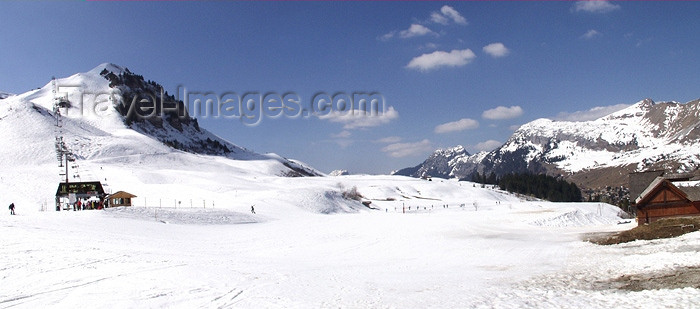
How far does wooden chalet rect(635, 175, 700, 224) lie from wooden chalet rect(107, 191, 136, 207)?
50.8 meters

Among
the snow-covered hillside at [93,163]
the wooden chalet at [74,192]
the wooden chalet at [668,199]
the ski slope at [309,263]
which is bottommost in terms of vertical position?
the ski slope at [309,263]

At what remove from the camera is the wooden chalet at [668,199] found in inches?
1479

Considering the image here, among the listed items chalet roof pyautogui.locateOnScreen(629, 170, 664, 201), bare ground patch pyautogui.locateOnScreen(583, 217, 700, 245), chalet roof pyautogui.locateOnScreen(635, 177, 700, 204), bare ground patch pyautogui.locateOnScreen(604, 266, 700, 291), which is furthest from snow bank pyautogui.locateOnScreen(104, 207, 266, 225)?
chalet roof pyautogui.locateOnScreen(635, 177, 700, 204)

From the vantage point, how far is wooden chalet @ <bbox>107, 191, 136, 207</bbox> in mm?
49241

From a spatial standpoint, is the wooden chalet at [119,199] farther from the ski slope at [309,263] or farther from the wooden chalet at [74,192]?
the ski slope at [309,263]

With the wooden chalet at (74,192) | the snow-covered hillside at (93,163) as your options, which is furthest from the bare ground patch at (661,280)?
the snow-covered hillside at (93,163)

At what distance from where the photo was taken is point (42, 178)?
3191 inches

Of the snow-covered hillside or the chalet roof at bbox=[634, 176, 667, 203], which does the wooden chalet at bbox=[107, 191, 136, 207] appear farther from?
the chalet roof at bbox=[634, 176, 667, 203]

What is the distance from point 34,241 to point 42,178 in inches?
2776

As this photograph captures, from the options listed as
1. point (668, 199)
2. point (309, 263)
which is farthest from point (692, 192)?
point (309, 263)

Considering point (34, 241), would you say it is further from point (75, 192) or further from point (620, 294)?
point (75, 192)

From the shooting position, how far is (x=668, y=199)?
38.8 meters

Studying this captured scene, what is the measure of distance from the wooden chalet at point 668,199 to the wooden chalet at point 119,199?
167 feet

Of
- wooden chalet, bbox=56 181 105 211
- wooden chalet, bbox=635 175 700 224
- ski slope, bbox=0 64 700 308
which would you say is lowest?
ski slope, bbox=0 64 700 308
